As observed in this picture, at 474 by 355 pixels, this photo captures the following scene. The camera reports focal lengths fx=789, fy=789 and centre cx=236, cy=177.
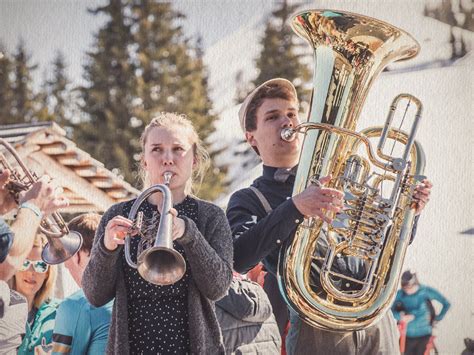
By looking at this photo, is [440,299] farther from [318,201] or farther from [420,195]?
[318,201]

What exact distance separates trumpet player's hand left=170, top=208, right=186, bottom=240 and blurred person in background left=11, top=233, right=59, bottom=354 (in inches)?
61.7

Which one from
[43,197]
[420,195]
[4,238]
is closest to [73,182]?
[43,197]

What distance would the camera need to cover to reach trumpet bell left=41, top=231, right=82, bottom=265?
2.89 metres

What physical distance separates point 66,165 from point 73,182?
0.12m

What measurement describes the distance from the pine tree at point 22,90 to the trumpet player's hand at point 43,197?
2542 mm

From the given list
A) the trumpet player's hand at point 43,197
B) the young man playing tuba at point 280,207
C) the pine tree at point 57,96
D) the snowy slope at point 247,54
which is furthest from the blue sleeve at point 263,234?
the pine tree at point 57,96

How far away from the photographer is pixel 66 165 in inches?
179

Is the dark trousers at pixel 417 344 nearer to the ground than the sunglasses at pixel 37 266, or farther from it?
nearer to the ground

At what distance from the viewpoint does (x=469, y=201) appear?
461cm

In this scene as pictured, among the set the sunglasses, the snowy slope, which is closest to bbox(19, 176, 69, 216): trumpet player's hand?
the sunglasses

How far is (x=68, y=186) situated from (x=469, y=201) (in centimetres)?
233

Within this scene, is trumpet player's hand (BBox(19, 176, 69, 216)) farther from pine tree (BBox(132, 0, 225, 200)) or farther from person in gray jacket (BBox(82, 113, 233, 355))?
pine tree (BBox(132, 0, 225, 200))

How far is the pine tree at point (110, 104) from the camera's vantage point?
866 centimetres

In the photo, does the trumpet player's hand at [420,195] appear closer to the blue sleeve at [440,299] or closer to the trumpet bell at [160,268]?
the trumpet bell at [160,268]
